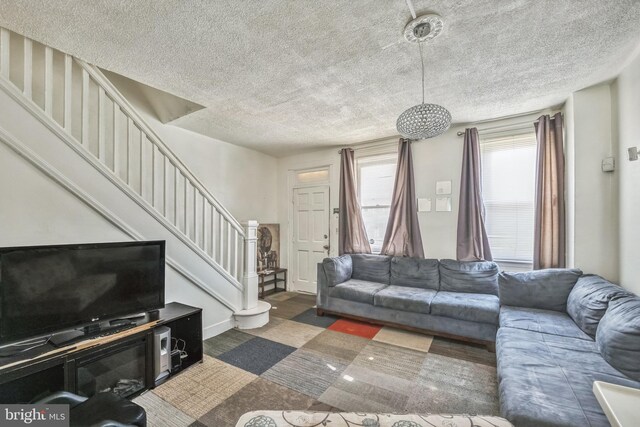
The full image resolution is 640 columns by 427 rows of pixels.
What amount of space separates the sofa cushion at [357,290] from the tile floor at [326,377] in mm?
397

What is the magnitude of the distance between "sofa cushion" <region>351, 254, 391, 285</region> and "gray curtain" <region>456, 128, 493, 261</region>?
38.3 inches

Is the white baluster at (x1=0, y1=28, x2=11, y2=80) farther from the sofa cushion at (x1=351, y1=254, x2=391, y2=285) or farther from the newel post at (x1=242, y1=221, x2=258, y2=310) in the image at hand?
the sofa cushion at (x1=351, y1=254, x2=391, y2=285)

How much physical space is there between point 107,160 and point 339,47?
2774mm

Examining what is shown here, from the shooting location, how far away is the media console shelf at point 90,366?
1573 mm

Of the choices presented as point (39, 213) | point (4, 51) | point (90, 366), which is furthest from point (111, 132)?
point (90, 366)

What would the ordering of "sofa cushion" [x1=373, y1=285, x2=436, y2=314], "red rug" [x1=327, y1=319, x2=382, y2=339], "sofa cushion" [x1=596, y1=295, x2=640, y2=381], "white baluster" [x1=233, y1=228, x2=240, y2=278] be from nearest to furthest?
"sofa cushion" [x1=596, y1=295, x2=640, y2=381], "sofa cushion" [x1=373, y1=285, x2=436, y2=314], "red rug" [x1=327, y1=319, x2=382, y2=339], "white baluster" [x1=233, y1=228, x2=240, y2=278]

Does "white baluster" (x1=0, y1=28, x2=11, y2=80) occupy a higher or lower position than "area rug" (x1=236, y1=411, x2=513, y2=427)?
higher

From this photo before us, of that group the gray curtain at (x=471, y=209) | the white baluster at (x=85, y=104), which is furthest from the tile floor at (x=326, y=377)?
the white baluster at (x=85, y=104)

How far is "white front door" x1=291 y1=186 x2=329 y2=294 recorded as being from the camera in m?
4.82

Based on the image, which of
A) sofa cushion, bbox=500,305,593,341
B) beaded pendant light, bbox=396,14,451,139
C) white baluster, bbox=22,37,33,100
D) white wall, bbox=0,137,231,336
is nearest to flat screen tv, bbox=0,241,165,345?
white wall, bbox=0,137,231,336

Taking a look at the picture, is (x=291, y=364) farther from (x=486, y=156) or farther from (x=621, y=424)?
(x=486, y=156)

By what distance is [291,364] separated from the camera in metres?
2.50

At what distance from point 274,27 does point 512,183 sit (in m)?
3.29

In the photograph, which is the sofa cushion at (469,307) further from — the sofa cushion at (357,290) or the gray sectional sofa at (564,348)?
the sofa cushion at (357,290)
